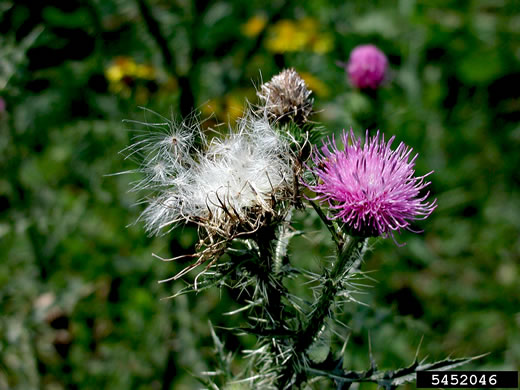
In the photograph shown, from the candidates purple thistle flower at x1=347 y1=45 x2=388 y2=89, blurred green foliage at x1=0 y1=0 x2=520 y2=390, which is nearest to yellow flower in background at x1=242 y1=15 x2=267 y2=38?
blurred green foliage at x1=0 y1=0 x2=520 y2=390

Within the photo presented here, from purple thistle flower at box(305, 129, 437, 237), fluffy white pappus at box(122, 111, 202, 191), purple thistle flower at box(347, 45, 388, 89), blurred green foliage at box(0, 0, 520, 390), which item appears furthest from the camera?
purple thistle flower at box(347, 45, 388, 89)

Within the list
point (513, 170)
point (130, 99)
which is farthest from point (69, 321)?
point (513, 170)

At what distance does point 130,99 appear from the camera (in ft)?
12.8

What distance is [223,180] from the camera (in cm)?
176

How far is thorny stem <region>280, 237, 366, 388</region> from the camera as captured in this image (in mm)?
1687

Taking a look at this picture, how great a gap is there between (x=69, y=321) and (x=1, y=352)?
646 mm

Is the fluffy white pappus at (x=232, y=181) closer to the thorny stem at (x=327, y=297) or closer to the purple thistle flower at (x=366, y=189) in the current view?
the purple thistle flower at (x=366, y=189)

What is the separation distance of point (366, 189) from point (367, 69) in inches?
83.1

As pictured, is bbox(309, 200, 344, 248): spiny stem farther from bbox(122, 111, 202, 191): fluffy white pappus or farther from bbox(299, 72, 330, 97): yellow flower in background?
bbox(299, 72, 330, 97): yellow flower in background

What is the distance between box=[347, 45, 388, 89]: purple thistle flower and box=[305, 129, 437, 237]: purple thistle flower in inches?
74.6

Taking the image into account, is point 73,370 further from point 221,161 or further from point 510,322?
point 510,322

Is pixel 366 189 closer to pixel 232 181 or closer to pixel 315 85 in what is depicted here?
pixel 232 181

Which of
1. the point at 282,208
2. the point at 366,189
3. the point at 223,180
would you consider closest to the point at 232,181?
the point at 223,180

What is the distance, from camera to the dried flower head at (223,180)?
1661 millimetres
